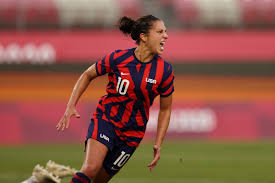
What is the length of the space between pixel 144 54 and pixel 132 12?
14.9 metres

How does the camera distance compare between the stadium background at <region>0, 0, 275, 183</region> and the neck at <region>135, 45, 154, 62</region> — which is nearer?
the neck at <region>135, 45, 154, 62</region>

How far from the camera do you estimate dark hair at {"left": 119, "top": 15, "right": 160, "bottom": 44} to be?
17.9 ft

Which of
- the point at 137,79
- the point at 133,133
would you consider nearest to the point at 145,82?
the point at 137,79

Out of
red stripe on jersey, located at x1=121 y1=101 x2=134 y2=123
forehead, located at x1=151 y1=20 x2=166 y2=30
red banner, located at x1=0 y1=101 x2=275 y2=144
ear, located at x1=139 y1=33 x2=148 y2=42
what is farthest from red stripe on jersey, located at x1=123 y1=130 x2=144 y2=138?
red banner, located at x1=0 y1=101 x2=275 y2=144

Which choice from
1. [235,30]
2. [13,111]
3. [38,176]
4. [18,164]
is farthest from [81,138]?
[38,176]

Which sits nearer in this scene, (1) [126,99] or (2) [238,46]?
(1) [126,99]

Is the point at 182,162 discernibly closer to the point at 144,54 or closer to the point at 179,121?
the point at 179,121

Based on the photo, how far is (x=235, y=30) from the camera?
18.7 metres

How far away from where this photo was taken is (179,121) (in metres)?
16.1

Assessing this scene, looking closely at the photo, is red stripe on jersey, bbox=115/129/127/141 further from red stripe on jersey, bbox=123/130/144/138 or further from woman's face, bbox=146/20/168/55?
woman's face, bbox=146/20/168/55

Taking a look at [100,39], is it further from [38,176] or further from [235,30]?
[38,176]

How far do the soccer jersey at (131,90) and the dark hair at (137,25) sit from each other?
9.4 inches

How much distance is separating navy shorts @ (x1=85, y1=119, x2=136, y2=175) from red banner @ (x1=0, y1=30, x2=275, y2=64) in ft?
40.6

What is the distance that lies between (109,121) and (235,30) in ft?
45.8
